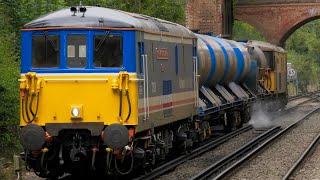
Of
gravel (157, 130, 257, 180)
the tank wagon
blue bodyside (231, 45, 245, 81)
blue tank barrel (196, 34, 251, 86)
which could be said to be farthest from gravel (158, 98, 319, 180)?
blue bodyside (231, 45, 245, 81)

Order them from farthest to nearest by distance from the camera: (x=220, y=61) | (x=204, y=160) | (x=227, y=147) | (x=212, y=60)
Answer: (x=220, y=61), (x=212, y=60), (x=227, y=147), (x=204, y=160)

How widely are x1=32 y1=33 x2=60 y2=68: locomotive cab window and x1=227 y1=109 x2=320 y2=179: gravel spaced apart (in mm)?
4433

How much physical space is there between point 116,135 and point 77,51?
5.30 ft

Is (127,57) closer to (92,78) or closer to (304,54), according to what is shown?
(92,78)

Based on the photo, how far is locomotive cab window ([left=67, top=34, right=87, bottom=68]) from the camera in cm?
1177

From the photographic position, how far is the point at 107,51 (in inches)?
466

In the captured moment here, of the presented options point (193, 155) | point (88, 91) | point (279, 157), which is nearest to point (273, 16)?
point (279, 157)

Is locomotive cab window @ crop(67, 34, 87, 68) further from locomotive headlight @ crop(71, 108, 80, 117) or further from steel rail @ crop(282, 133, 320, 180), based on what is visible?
steel rail @ crop(282, 133, 320, 180)

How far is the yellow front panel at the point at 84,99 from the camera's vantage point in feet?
37.9

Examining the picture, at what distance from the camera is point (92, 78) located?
459 inches

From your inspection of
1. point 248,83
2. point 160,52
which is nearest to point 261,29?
point 248,83

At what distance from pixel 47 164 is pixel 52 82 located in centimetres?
153

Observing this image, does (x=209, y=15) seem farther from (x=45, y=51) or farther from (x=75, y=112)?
(x=75, y=112)

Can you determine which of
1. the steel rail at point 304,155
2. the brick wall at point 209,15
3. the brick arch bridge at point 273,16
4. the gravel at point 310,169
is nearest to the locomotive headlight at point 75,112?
the steel rail at point 304,155
